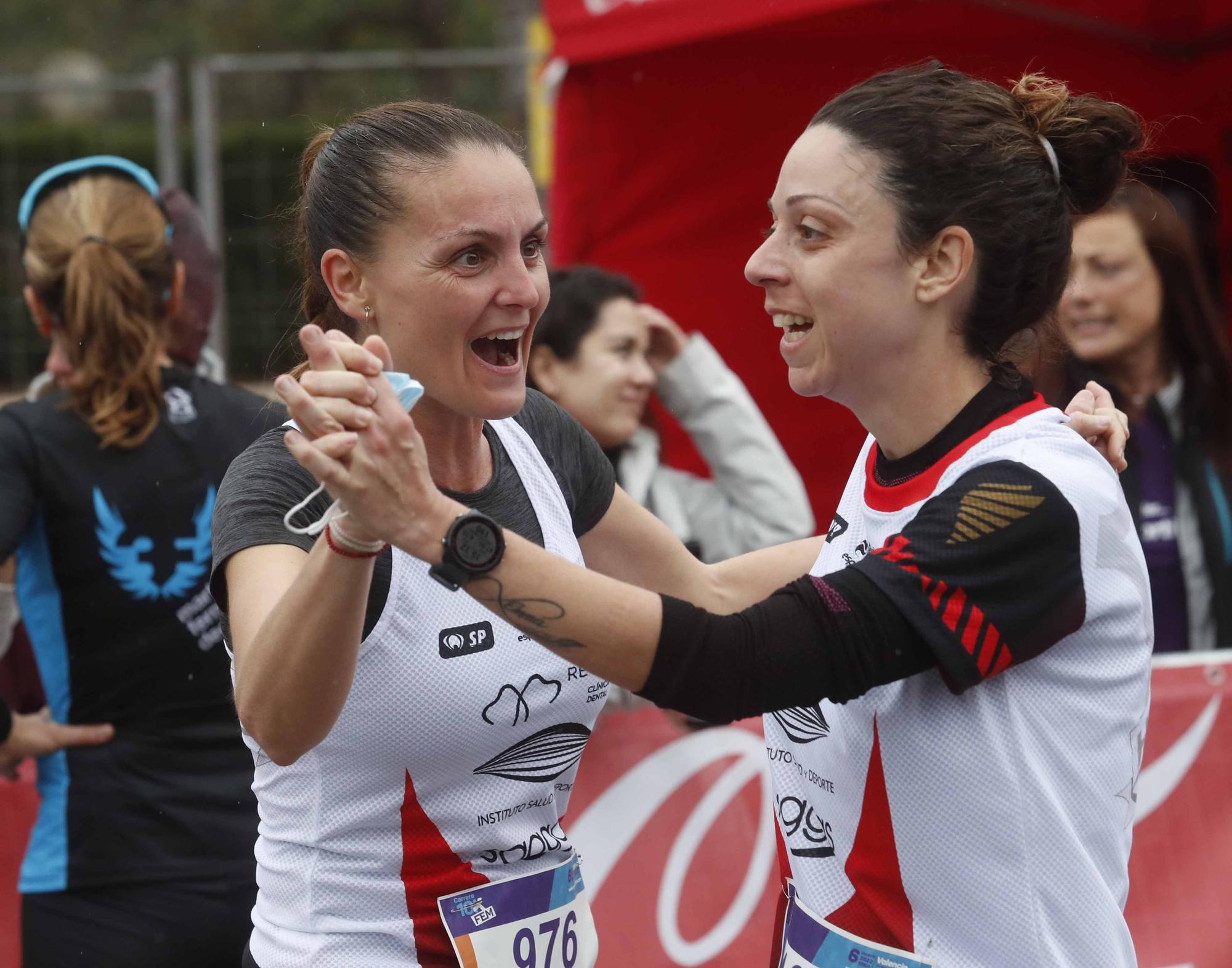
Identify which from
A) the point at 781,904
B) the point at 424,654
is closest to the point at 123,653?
the point at 424,654

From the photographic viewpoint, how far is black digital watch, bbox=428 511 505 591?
5.27ft

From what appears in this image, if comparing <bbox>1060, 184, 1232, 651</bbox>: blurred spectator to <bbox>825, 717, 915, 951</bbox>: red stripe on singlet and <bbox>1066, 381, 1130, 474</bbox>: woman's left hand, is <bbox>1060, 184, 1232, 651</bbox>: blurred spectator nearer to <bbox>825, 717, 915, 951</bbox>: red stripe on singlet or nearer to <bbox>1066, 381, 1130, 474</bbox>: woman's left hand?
<bbox>1066, 381, 1130, 474</bbox>: woman's left hand

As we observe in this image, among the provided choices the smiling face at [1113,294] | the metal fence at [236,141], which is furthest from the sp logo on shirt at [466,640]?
the metal fence at [236,141]

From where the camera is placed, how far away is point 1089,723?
183 centimetres

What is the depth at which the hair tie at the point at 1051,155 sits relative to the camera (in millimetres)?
1975

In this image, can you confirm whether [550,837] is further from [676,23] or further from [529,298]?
[676,23]

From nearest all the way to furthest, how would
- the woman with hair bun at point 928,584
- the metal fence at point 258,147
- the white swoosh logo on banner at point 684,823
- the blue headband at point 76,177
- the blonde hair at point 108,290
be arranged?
the woman with hair bun at point 928,584, the blonde hair at point 108,290, the blue headband at point 76,177, the white swoosh logo on banner at point 684,823, the metal fence at point 258,147

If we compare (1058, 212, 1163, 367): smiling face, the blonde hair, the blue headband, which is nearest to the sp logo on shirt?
the blonde hair

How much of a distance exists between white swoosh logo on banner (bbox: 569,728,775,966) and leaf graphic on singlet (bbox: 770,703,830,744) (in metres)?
1.65

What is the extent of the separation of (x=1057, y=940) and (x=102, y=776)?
2136mm

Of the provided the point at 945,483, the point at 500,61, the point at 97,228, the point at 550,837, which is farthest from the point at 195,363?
the point at 500,61

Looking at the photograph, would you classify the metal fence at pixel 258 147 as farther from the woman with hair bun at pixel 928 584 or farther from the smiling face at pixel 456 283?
the woman with hair bun at pixel 928 584

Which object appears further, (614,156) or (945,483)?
(614,156)

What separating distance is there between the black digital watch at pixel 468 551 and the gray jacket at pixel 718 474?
2.49 meters
